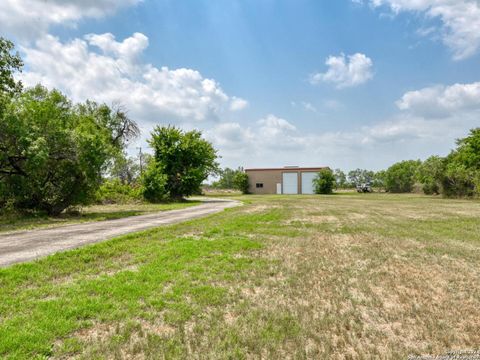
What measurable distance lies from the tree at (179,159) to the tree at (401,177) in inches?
2538

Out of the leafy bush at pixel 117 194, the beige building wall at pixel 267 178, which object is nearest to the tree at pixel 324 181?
the beige building wall at pixel 267 178

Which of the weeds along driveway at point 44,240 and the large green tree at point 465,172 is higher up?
the large green tree at point 465,172

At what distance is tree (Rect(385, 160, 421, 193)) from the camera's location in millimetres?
74556

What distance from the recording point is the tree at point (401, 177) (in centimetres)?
7456

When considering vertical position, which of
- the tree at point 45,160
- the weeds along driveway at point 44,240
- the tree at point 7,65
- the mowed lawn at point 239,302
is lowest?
the mowed lawn at point 239,302

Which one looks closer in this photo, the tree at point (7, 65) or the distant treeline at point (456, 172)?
the tree at point (7, 65)

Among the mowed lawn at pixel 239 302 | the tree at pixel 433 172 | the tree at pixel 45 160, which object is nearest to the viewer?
the mowed lawn at pixel 239 302

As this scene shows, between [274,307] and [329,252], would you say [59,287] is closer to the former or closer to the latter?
[274,307]

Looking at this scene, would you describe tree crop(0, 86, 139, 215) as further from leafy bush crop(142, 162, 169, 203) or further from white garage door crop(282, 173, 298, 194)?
white garage door crop(282, 173, 298, 194)

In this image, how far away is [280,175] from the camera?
2542 inches

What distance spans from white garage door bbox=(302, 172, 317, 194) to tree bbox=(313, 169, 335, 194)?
2.36 m

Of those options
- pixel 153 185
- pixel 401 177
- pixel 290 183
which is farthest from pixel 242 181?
pixel 401 177

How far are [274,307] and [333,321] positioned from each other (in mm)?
802

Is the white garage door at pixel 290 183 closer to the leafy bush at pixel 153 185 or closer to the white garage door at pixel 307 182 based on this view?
the white garage door at pixel 307 182
